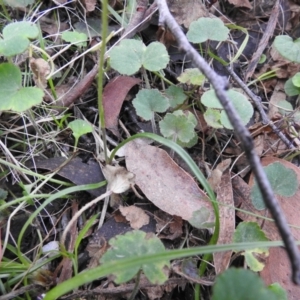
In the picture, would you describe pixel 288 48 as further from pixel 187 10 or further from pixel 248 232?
pixel 248 232

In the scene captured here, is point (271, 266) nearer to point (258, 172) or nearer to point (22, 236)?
point (258, 172)

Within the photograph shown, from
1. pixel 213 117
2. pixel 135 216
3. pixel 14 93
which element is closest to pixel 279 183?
pixel 213 117

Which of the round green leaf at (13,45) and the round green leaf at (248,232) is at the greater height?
the round green leaf at (13,45)

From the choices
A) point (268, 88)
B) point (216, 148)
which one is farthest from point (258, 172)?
point (268, 88)

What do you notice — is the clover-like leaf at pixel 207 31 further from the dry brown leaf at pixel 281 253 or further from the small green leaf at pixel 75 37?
the dry brown leaf at pixel 281 253

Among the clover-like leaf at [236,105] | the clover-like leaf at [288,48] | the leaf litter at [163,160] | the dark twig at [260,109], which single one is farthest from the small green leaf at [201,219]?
the clover-like leaf at [288,48]

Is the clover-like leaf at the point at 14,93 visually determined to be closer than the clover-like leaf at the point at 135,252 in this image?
No
